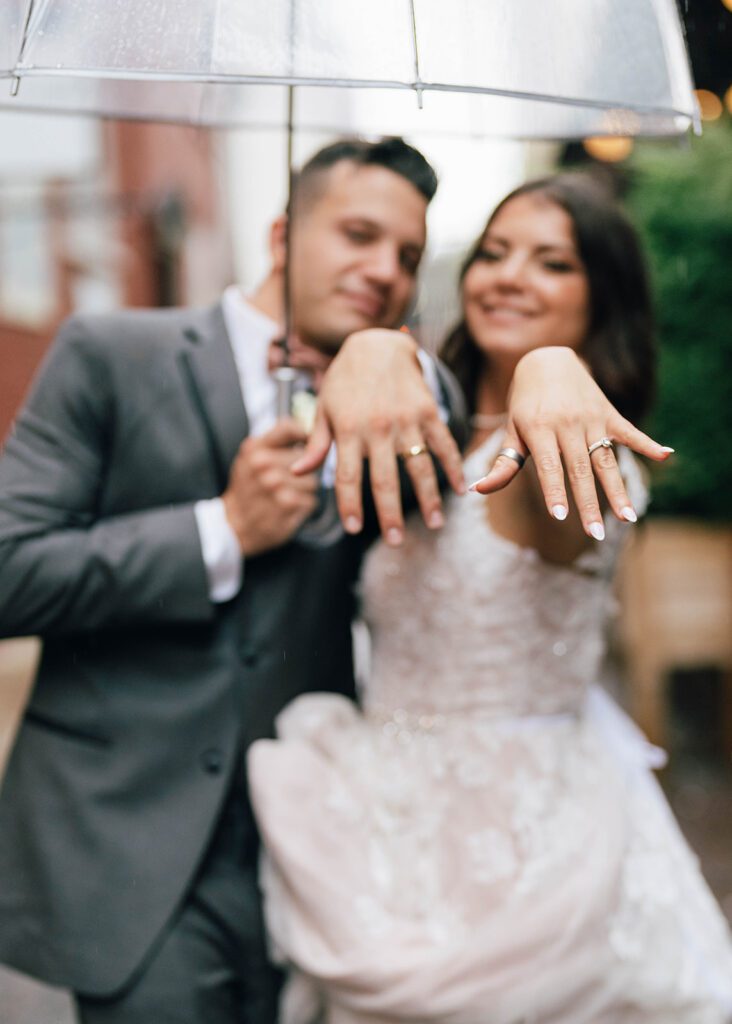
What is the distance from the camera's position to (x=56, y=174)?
10672mm

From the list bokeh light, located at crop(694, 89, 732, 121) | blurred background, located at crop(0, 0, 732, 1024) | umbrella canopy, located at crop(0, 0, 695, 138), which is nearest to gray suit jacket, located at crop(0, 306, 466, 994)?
blurred background, located at crop(0, 0, 732, 1024)

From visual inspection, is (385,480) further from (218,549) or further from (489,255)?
(489,255)

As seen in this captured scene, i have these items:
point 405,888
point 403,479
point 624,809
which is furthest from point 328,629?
point 624,809

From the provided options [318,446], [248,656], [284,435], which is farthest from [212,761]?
[318,446]

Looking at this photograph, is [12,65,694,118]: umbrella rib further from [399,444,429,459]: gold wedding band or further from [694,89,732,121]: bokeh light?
[694,89,732,121]: bokeh light

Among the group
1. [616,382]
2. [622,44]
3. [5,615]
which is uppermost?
[622,44]

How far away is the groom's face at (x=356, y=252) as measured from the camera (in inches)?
87.7

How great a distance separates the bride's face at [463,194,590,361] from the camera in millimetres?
2227

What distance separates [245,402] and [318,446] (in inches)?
24.3

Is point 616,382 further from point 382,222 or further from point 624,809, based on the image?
point 624,809

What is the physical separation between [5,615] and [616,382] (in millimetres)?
1318

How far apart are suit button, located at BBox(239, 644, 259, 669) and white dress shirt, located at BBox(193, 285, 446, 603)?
0.11 metres

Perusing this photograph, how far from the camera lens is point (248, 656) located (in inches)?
90.3

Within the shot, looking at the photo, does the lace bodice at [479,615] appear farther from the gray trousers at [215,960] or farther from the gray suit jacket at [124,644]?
the gray trousers at [215,960]
